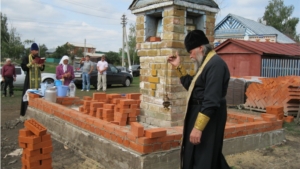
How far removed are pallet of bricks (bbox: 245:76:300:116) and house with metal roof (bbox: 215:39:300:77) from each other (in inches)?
207

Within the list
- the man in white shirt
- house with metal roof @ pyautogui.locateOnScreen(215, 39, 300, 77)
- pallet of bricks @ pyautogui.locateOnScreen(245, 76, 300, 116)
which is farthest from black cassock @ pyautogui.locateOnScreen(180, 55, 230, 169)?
house with metal roof @ pyautogui.locateOnScreen(215, 39, 300, 77)

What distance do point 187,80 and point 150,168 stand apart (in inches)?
47.9

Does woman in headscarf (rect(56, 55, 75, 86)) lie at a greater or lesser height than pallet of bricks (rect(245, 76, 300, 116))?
greater

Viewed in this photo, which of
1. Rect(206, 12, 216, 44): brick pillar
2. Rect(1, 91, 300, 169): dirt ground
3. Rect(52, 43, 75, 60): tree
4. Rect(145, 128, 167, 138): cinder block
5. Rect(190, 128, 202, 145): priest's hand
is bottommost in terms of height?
Rect(1, 91, 300, 169): dirt ground

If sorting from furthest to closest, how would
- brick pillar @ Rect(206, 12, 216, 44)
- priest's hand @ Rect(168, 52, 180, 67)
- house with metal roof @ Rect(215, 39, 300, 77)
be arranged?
house with metal roof @ Rect(215, 39, 300, 77) < brick pillar @ Rect(206, 12, 216, 44) < priest's hand @ Rect(168, 52, 180, 67)

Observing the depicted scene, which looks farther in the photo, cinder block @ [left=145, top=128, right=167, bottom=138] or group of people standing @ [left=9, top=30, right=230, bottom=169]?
cinder block @ [left=145, top=128, right=167, bottom=138]

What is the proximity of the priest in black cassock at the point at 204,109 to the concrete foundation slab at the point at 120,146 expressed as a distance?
0.74 meters

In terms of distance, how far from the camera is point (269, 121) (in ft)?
16.4

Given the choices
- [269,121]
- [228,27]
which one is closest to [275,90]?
[269,121]

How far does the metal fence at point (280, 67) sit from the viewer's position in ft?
44.4

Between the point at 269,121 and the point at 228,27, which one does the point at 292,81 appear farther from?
the point at 228,27

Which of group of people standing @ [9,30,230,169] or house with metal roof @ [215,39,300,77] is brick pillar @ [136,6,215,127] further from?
house with metal roof @ [215,39,300,77]

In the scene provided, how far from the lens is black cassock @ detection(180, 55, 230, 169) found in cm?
251

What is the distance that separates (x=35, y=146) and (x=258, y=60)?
13012 mm
